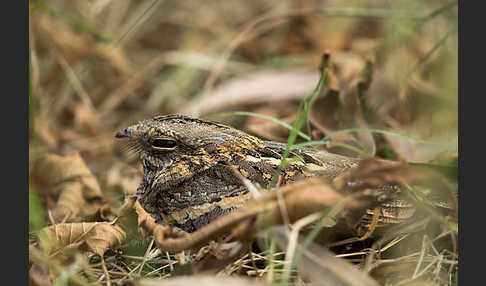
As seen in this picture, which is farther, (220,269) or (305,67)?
(305,67)

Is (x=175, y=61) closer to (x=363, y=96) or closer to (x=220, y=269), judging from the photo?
(x=363, y=96)

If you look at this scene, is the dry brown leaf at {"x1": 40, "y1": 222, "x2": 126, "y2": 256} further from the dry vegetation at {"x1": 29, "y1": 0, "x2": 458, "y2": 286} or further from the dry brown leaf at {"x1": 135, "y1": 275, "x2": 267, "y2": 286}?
the dry brown leaf at {"x1": 135, "y1": 275, "x2": 267, "y2": 286}

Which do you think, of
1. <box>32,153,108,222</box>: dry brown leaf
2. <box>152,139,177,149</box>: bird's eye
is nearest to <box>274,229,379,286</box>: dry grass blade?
<box>152,139,177,149</box>: bird's eye

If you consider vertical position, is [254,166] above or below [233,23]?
below

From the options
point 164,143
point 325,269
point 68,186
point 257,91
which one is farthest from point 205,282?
point 257,91

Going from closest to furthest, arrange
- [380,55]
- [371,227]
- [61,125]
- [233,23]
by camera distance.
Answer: [371,227]
[380,55]
[61,125]
[233,23]

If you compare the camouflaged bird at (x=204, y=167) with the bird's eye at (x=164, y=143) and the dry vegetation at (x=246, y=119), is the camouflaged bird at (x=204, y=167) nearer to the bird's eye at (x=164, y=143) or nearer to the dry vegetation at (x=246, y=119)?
the bird's eye at (x=164, y=143)

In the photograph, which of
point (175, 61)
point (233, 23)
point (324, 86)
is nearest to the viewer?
point (324, 86)

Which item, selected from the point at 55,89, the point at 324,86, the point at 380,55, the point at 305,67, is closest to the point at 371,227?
the point at 324,86
